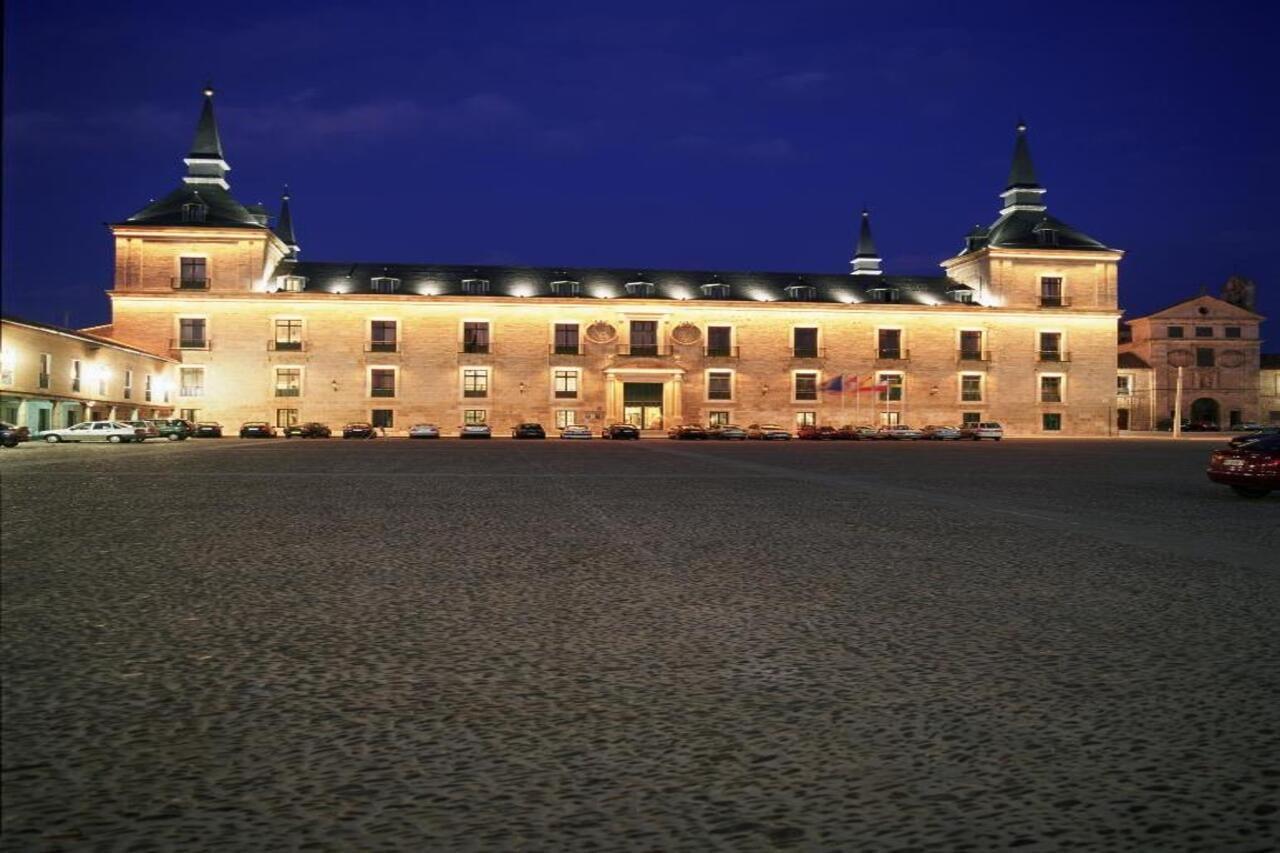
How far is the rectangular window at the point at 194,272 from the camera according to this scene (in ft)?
226

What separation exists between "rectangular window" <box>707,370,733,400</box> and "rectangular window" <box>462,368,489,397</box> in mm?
15923

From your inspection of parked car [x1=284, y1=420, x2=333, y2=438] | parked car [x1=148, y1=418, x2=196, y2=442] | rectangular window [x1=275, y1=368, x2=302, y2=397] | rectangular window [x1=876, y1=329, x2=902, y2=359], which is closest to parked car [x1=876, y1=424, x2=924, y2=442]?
rectangular window [x1=876, y1=329, x2=902, y2=359]

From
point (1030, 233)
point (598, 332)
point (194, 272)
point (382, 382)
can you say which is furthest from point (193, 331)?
point (1030, 233)

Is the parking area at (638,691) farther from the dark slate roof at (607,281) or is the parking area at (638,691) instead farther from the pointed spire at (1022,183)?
the pointed spire at (1022,183)

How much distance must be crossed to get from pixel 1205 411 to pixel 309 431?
82701 mm

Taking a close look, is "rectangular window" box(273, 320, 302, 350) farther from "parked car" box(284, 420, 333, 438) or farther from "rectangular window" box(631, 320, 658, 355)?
"rectangular window" box(631, 320, 658, 355)

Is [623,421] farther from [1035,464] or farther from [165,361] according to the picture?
[1035,464]

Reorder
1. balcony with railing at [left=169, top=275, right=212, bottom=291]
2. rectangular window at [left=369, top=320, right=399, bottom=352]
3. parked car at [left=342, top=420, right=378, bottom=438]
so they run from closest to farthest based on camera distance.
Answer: parked car at [left=342, top=420, right=378, bottom=438] → balcony with railing at [left=169, top=275, right=212, bottom=291] → rectangular window at [left=369, top=320, right=399, bottom=352]

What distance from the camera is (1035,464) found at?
3088 centimetres

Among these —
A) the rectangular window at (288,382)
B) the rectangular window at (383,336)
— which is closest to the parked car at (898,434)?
the rectangular window at (383,336)

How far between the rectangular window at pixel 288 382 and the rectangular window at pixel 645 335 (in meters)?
23.3

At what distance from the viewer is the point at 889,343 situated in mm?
74750

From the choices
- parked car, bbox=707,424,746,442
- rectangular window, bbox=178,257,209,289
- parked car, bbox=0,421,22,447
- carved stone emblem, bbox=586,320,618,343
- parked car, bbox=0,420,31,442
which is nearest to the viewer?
parked car, bbox=0,421,22,447

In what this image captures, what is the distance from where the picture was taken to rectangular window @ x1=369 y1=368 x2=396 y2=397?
6994 centimetres
